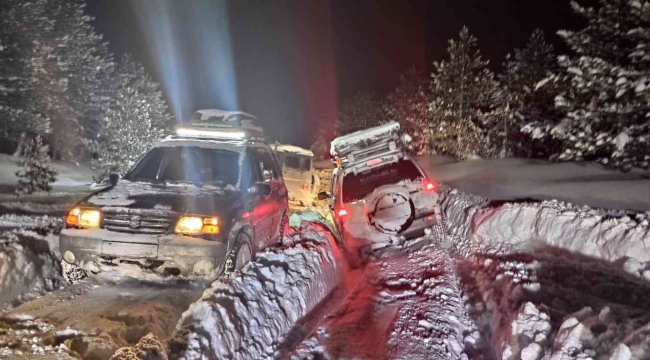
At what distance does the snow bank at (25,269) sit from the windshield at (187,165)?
1.61 m

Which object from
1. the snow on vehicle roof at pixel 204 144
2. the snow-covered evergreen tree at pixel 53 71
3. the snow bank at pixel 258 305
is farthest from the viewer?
the snow-covered evergreen tree at pixel 53 71

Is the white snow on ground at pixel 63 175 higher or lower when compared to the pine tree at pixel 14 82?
lower

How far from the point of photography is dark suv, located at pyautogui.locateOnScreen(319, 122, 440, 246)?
982 cm

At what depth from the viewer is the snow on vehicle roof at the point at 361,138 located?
37.8 ft

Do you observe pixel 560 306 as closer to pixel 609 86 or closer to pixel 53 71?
pixel 609 86

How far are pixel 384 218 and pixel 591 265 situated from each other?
3.45 metres

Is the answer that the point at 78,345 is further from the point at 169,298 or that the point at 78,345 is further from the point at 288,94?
the point at 288,94

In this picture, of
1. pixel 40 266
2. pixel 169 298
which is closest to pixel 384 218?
pixel 169 298

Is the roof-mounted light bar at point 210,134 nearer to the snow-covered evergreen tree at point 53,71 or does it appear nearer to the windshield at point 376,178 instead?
the windshield at point 376,178

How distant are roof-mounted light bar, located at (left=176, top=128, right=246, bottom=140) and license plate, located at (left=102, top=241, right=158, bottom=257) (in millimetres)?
2945

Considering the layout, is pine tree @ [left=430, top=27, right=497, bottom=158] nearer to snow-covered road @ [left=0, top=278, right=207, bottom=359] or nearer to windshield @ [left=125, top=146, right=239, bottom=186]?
windshield @ [left=125, top=146, right=239, bottom=186]

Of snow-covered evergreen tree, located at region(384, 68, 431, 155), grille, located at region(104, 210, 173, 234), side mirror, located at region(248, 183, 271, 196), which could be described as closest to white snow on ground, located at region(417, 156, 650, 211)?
side mirror, located at region(248, 183, 271, 196)

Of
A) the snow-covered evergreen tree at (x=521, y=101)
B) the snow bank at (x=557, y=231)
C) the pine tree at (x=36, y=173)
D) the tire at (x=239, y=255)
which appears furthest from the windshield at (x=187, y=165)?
the snow-covered evergreen tree at (x=521, y=101)

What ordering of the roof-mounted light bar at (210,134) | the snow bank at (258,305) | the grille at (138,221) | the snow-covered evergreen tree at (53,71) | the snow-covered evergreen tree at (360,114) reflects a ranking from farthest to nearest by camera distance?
the snow-covered evergreen tree at (360,114), the snow-covered evergreen tree at (53,71), the roof-mounted light bar at (210,134), the grille at (138,221), the snow bank at (258,305)
